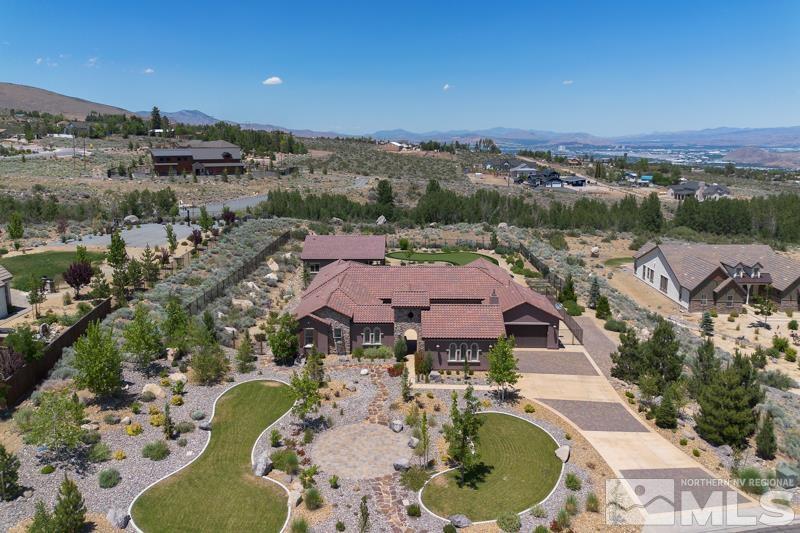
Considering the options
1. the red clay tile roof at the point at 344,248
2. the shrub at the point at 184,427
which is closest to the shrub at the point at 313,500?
the shrub at the point at 184,427

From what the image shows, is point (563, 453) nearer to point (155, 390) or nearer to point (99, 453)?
point (99, 453)

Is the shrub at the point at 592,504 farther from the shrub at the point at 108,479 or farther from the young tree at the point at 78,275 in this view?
the young tree at the point at 78,275

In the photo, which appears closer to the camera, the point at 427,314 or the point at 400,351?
the point at 400,351

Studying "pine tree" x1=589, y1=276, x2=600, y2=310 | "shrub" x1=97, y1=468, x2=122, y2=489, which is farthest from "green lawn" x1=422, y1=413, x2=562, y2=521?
"pine tree" x1=589, y1=276, x2=600, y2=310

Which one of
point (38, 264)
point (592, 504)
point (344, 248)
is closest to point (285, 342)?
point (592, 504)

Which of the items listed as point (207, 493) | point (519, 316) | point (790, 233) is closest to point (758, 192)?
point (790, 233)

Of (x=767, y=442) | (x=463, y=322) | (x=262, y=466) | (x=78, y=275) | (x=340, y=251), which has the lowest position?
(x=767, y=442)
